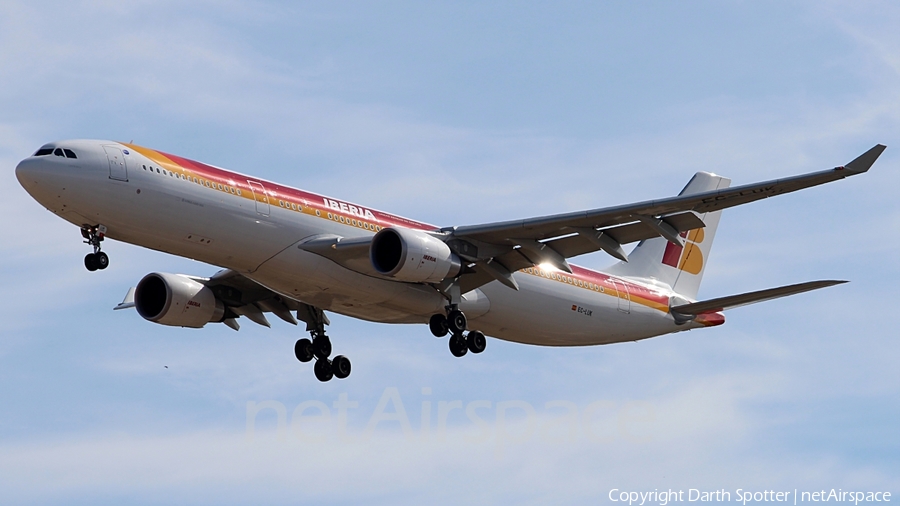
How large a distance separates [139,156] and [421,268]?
25.6 ft

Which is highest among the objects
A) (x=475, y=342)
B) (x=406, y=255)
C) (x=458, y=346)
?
(x=406, y=255)

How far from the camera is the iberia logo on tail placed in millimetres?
46031

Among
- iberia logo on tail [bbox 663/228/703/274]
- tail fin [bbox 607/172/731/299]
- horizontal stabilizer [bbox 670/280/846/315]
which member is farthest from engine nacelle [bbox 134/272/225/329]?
iberia logo on tail [bbox 663/228/703/274]

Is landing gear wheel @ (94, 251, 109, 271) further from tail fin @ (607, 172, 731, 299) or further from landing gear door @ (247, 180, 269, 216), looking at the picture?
tail fin @ (607, 172, 731, 299)

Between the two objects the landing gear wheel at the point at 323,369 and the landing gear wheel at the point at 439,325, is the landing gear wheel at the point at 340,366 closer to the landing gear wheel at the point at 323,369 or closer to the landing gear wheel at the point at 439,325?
the landing gear wheel at the point at 323,369

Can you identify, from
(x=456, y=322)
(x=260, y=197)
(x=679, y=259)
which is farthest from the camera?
(x=679, y=259)

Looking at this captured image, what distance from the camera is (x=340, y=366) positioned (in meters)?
40.6

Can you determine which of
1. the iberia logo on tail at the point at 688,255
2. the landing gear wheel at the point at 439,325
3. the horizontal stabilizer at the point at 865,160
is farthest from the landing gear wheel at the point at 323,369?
the horizontal stabilizer at the point at 865,160

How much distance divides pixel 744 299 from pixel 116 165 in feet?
63.4

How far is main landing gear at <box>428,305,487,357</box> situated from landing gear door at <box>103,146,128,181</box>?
32.7 ft

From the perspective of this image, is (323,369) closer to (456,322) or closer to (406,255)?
(456,322)

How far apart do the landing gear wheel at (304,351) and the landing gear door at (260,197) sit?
26.8ft

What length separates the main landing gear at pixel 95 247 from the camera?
31656mm

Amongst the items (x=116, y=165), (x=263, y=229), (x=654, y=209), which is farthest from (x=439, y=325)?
(x=116, y=165)
